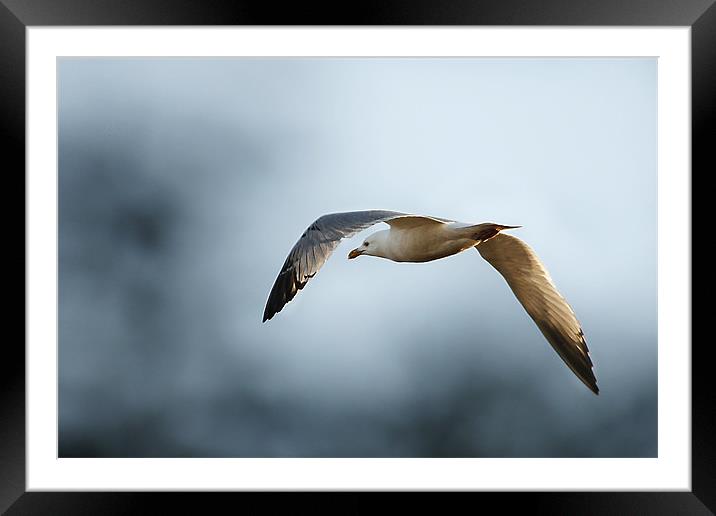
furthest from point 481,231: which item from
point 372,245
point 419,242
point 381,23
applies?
point 381,23

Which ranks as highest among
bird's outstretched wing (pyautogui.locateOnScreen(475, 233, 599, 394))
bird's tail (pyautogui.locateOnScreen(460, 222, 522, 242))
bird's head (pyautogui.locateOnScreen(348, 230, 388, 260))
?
bird's tail (pyautogui.locateOnScreen(460, 222, 522, 242))

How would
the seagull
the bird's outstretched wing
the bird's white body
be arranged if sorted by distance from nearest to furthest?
the seagull
the bird's white body
the bird's outstretched wing

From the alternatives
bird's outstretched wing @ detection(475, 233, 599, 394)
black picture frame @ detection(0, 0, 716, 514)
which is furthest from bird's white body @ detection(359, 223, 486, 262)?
black picture frame @ detection(0, 0, 716, 514)

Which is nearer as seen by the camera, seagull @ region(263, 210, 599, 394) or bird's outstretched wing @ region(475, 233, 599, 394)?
seagull @ region(263, 210, 599, 394)

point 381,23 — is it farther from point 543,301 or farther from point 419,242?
point 543,301

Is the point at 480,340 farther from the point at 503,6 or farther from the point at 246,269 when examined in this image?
the point at 503,6

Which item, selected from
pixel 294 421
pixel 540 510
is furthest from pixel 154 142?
pixel 540 510

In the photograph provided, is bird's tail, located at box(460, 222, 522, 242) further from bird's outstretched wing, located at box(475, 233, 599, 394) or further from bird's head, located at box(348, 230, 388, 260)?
bird's head, located at box(348, 230, 388, 260)
